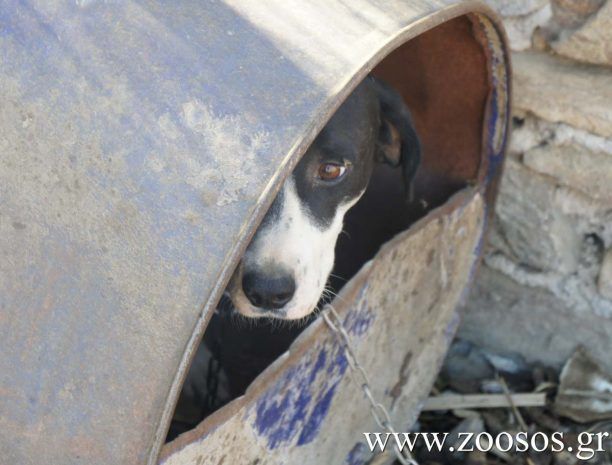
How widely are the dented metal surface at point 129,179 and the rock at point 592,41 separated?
Answer: 2.91 feet

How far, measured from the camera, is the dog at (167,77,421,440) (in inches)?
61.4

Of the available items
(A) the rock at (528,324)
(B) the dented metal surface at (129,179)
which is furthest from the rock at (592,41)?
(B) the dented metal surface at (129,179)

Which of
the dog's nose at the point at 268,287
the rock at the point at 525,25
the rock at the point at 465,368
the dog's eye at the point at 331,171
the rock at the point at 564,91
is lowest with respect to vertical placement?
the rock at the point at 465,368

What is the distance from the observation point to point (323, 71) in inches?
48.7

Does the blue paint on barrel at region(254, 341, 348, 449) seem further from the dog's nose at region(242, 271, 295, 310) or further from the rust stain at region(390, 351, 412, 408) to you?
the rust stain at region(390, 351, 412, 408)

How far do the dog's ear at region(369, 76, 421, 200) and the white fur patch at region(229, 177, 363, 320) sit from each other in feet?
1.33

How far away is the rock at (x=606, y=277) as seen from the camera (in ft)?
7.14

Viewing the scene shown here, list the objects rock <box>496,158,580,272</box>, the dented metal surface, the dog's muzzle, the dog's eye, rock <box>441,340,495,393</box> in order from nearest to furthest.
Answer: the dented metal surface < the dog's muzzle < the dog's eye < rock <box>496,158,580,272</box> < rock <box>441,340,495,393</box>

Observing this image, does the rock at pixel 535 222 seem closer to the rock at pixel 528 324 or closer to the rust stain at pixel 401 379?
the rock at pixel 528 324

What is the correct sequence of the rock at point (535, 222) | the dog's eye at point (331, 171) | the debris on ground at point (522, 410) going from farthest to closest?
1. the rock at point (535, 222)
2. the debris on ground at point (522, 410)
3. the dog's eye at point (331, 171)

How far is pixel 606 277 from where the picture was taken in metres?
2.19

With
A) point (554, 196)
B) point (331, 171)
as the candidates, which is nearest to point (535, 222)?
point (554, 196)

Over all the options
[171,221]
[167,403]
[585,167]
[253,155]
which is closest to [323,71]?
[253,155]

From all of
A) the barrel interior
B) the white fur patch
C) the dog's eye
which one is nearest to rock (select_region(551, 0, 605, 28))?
the barrel interior
